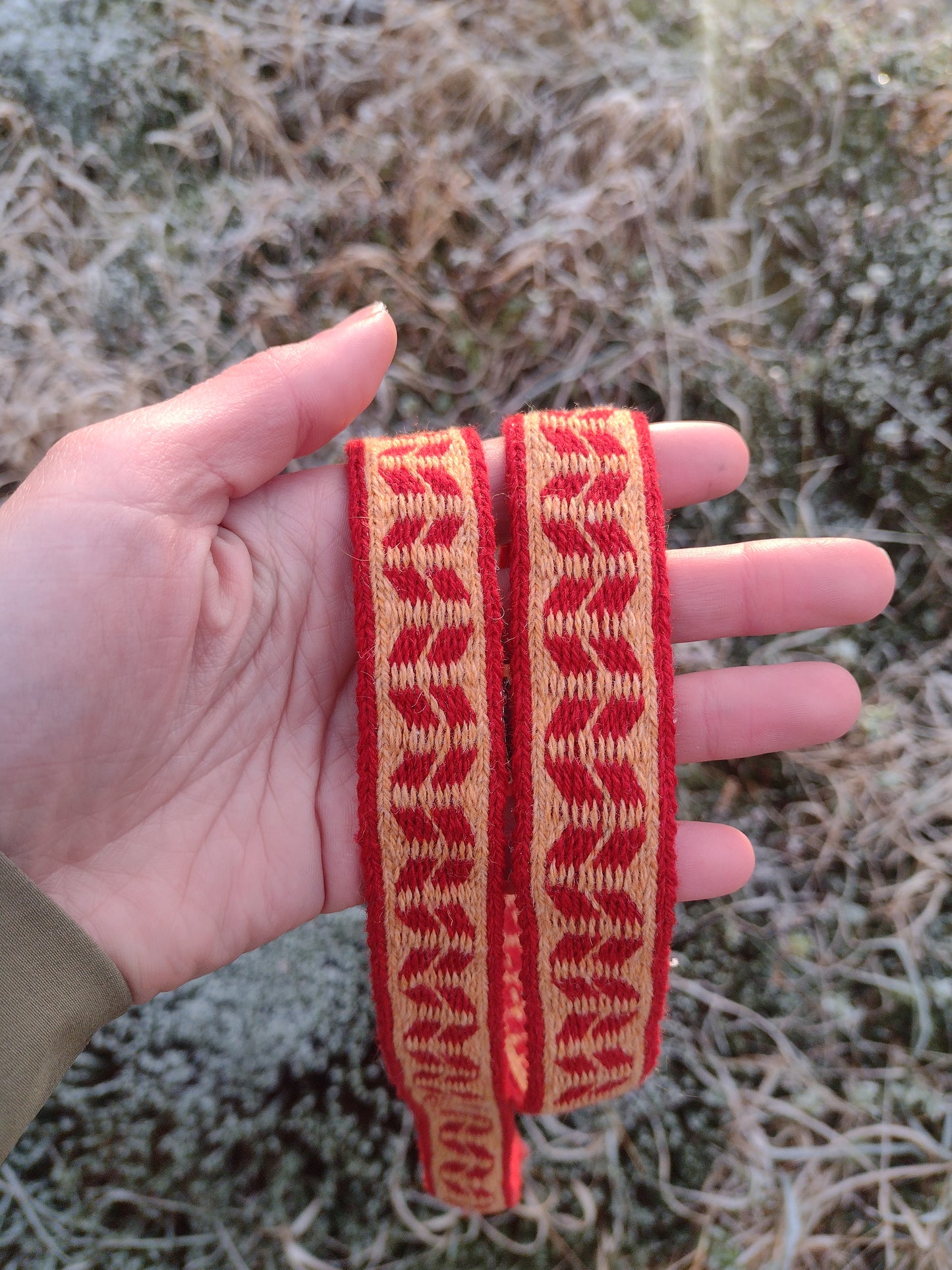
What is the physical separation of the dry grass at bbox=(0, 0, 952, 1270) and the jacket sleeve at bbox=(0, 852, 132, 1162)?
639 millimetres

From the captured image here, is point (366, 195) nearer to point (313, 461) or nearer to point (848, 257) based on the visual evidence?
point (313, 461)

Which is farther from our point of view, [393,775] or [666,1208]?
[666,1208]

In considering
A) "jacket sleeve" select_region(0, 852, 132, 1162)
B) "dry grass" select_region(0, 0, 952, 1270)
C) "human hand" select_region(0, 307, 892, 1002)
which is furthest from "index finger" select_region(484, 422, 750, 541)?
"jacket sleeve" select_region(0, 852, 132, 1162)

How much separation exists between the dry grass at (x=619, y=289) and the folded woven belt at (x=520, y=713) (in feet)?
1.14

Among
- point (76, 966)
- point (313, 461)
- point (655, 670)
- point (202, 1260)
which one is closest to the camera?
point (76, 966)

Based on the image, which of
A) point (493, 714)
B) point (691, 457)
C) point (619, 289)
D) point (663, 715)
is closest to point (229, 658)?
point (493, 714)

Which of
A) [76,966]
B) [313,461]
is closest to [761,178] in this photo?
[313,461]

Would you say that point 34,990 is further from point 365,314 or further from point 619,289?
point 619,289

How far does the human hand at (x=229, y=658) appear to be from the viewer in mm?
1085

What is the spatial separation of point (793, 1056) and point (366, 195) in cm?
161

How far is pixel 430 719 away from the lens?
1.20 meters

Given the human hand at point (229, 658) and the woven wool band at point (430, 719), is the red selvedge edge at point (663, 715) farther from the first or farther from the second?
the woven wool band at point (430, 719)

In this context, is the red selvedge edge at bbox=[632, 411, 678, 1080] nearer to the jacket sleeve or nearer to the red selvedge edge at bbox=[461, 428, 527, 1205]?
the red selvedge edge at bbox=[461, 428, 527, 1205]

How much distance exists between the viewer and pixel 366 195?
5.15 ft
